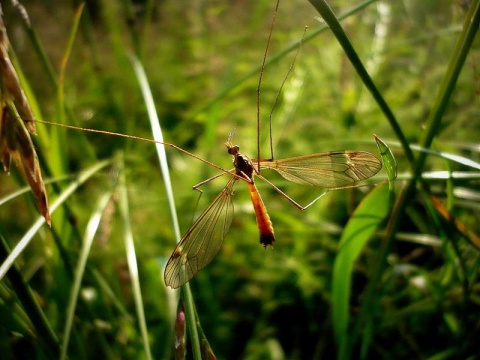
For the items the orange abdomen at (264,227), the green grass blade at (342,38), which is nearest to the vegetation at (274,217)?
the green grass blade at (342,38)

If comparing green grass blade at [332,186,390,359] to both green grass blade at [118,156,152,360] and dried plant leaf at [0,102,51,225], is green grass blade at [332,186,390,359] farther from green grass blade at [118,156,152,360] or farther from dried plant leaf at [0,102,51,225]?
dried plant leaf at [0,102,51,225]

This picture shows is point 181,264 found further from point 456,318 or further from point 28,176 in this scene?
point 456,318

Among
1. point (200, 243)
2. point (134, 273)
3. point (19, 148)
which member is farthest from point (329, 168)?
point (19, 148)

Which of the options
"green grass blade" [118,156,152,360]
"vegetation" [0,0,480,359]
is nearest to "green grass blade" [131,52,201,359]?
"vegetation" [0,0,480,359]

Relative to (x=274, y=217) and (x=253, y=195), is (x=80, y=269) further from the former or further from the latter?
(x=274, y=217)

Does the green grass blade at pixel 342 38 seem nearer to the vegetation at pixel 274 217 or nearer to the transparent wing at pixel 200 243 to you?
the vegetation at pixel 274 217

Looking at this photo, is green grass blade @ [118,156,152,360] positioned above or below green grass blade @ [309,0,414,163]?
below
